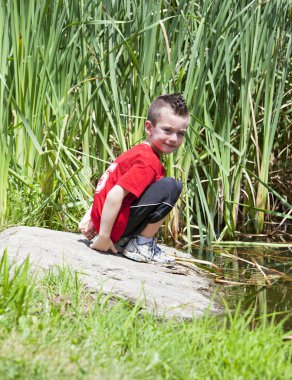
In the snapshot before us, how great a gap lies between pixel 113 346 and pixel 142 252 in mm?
1287

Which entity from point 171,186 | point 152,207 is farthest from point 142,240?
point 171,186

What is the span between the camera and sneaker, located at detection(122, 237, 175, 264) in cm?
356

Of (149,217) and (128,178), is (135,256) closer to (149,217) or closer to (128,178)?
(149,217)

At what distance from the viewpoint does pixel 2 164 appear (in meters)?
3.88

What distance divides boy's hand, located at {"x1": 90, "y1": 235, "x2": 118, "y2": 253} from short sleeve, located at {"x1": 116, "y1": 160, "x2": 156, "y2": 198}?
0.24 m

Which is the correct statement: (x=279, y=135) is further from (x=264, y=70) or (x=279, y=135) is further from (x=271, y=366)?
(x=271, y=366)

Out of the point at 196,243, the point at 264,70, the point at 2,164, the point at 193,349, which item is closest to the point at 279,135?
the point at 264,70

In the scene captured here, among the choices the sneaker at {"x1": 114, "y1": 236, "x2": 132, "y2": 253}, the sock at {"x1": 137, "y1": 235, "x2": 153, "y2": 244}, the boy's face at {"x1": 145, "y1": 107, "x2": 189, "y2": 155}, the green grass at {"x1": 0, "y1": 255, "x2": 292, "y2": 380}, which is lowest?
the sneaker at {"x1": 114, "y1": 236, "x2": 132, "y2": 253}

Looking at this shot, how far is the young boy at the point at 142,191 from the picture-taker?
338 cm

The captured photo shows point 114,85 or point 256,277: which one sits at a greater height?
point 114,85

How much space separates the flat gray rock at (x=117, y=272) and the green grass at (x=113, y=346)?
27 cm

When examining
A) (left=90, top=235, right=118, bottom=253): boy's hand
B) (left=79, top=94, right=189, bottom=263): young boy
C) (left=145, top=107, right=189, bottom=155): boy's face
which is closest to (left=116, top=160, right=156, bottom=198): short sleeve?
(left=79, top=94, right=189, bottom=263): young boy

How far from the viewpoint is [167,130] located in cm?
348

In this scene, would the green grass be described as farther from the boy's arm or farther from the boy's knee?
the boy's knee
